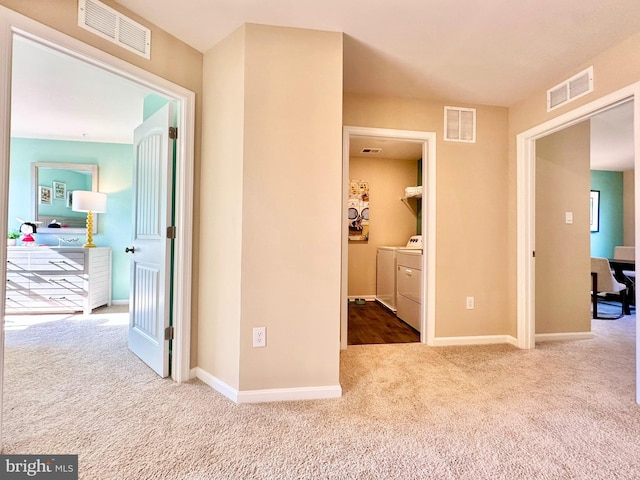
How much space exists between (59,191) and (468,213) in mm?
5229

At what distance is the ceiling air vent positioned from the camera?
156cm

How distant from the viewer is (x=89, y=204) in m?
3.89

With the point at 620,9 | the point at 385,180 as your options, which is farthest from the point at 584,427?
the point at 385,180

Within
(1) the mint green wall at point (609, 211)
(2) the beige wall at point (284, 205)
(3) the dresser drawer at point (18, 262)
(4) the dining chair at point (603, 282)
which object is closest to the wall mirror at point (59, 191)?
(3) the dresser drawer at point (18, 262)

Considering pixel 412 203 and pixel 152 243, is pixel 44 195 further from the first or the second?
pixel 412 203

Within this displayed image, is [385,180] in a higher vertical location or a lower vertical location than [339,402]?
higher

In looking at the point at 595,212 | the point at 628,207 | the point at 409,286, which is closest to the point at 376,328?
the point at 409,286

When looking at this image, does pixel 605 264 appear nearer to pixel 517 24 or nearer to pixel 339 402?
pixel 517 24

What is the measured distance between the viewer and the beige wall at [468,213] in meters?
2.82

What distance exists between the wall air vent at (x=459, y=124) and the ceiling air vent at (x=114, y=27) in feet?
8.26

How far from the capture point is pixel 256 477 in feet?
4.01

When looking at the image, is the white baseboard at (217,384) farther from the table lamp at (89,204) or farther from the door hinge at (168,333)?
the table lamp at (89,204)

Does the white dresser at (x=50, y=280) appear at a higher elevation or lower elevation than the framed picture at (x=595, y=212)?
lower

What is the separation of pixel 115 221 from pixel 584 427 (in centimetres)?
530
